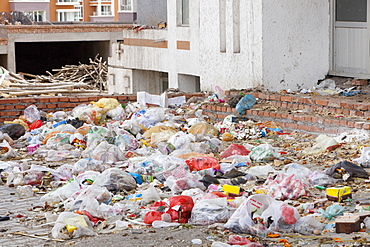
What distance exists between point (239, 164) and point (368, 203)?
230 centimetres

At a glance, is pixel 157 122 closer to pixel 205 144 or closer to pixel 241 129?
pixel 241 129

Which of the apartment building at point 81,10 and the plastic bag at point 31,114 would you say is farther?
the apartment building at point 81,10

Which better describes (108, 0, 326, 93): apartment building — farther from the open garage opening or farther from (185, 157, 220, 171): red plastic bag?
the open garage opening

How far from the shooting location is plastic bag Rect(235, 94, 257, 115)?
36.8 ft

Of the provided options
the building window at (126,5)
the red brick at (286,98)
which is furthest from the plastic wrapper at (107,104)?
the building window at (126,5)

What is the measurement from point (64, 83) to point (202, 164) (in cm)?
856

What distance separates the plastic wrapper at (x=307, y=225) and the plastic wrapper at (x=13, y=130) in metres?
6.68

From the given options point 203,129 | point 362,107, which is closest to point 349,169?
point 362,107

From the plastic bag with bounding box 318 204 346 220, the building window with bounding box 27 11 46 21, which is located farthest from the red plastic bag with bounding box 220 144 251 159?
the building window with bounding box 27 11 46 21

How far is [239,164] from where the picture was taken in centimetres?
790

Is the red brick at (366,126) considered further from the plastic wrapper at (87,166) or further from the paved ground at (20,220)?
the paved ground at (20,220)

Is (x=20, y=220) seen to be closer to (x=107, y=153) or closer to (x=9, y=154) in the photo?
(x=107, y=153)

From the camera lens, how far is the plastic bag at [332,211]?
18.2 feet

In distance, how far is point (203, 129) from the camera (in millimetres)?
10117
